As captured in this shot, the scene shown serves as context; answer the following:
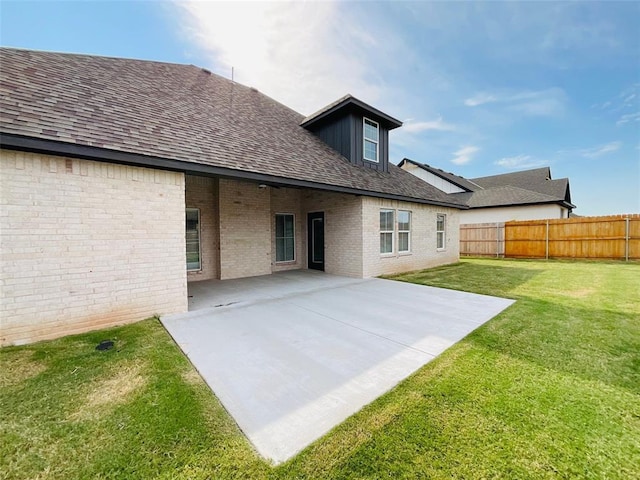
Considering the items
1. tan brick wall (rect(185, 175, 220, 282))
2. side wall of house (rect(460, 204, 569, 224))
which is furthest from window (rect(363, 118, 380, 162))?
side wall of house (rect(460, 204, 569, 224))

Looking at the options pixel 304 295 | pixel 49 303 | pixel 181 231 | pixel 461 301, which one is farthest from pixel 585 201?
pixel 49 303

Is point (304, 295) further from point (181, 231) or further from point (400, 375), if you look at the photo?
point (400, 375)

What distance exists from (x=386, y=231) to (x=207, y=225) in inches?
260

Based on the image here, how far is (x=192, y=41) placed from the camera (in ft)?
31.7

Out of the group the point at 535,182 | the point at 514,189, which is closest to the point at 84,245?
the point at 514,189

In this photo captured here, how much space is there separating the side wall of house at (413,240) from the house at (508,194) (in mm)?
8629

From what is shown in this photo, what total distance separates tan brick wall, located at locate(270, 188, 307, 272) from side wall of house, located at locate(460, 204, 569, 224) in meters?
16.5

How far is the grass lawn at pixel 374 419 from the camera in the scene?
185 cm

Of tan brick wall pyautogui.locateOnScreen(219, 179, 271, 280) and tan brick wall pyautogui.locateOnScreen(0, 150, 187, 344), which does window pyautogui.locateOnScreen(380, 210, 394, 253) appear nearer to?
tan brick wall pyautogui.locateOnScreen(219, 179, 271, 280)

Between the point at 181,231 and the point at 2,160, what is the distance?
2.59m

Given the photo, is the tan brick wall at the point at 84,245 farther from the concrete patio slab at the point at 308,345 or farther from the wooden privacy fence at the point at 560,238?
the wooden privacy fence at the point at 560,238

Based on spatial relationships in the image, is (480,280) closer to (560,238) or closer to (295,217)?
(295,217)

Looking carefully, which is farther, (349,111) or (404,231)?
(404,231)

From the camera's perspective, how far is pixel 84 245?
4.45 meters
